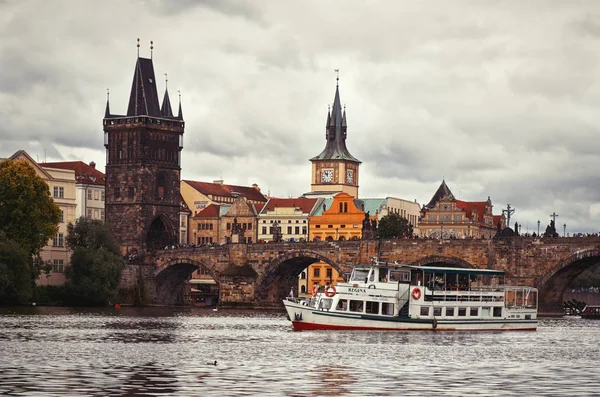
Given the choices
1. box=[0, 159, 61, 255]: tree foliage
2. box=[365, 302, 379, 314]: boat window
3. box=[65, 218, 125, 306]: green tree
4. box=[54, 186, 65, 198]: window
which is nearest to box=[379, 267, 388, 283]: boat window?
box=[365, 302, 379, 314]: boat window

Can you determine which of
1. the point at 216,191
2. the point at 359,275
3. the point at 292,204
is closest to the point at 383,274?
the point at 359,275

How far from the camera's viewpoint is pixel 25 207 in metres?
115

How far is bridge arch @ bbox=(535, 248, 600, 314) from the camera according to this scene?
11600 cm

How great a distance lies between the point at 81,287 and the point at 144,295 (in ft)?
60.7

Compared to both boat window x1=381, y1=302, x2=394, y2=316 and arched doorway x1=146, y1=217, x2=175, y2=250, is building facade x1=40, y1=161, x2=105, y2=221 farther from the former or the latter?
boat window x1=381, y1=302, x2=394, y2=316

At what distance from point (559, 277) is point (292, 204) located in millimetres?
70550

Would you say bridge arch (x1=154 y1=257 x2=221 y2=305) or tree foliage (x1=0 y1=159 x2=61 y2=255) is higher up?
tree foliage (x1=0 y1=159 x2=61 y2=255)

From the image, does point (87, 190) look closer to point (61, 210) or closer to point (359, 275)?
point (61, 210)

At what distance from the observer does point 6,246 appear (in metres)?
109

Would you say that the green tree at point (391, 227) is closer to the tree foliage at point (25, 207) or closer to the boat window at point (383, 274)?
the tree foliage at point (25, 207)

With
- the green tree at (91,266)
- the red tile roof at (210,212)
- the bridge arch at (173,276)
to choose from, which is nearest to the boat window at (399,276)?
the green tree at (91,266)

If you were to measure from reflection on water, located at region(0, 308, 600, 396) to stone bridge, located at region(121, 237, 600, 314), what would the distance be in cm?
3155

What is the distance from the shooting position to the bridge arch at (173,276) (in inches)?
5522

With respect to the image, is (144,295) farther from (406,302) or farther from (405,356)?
(405,356)
